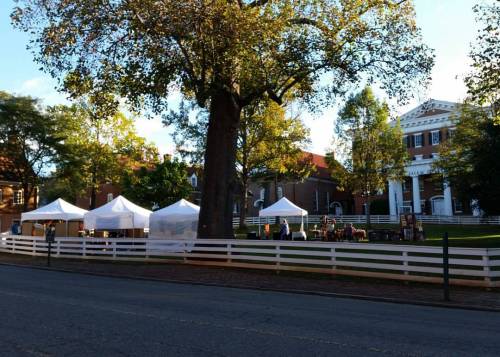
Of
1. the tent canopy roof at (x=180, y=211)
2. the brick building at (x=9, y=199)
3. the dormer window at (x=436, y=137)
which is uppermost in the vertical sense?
the dormer window at (x=436, y=137)

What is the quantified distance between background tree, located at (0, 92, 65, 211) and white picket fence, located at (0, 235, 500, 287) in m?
23.3

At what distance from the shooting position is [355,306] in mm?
11469

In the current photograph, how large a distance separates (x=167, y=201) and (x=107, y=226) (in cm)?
3029

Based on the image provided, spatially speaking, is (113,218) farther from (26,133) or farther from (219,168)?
(26,133)

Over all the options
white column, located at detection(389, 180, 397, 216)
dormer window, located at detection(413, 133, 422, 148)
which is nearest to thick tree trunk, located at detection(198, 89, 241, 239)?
white column, located at detection(389, 180, 397, 216)

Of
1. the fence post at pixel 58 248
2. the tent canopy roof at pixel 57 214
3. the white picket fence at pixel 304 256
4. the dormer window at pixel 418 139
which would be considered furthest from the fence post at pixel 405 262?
the dormer window at pixel 418 139

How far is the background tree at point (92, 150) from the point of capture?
164ft

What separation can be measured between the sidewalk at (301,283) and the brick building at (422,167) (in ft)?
157

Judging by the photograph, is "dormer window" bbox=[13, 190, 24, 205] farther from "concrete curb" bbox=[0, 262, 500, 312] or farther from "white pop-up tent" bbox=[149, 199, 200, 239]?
"concrete curb" bbox=[0, 262, 500, 312]

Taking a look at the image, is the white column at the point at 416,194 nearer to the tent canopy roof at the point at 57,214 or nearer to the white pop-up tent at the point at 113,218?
the white pop-up tent at the point at 113,218

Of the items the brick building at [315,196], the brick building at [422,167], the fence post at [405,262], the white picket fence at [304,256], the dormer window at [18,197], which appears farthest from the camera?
the brick building at [315,196]

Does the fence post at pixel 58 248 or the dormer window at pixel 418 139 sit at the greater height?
the dormer window at pixel 418 139

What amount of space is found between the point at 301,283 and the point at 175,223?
44.7 feet

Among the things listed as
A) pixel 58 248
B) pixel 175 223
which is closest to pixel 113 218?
pixel 175 223
